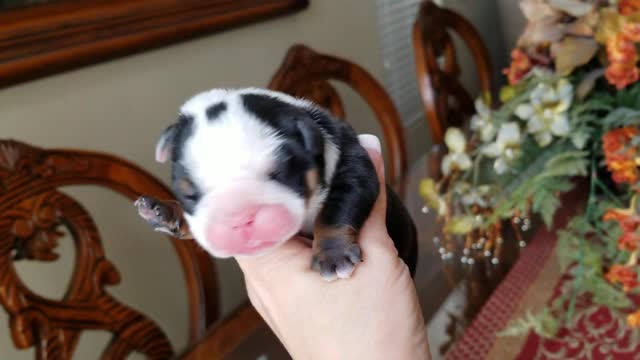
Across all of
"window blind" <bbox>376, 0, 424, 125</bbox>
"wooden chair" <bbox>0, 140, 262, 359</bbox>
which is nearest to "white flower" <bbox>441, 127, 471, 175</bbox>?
"wooden chair" <bbox>0, 140, 262, 359</bbox>

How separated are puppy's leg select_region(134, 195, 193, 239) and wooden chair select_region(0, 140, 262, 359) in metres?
0.27

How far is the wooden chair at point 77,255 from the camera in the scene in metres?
0.70

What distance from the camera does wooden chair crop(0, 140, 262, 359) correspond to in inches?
27.6

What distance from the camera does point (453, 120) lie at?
154 centimetres

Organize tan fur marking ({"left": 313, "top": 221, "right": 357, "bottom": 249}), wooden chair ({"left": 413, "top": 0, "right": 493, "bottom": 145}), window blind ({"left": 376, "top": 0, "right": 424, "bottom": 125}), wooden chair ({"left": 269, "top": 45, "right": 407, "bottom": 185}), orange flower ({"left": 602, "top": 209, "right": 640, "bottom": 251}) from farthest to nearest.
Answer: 1. window blind ({"left": 376, "top": 0, "right": 424, "bottom": 125})
2. wooden chair ({"left": 413, "top": 0, "right": 493, "bottom": 145})
3. wooden chair ({"left": 269, "top": 45, "right": 407, "bottom": 185})
4. orange flower ({"left": 602, "top": 209, "right": 640, "bottom": 251})
5. tan fur marking ({"left": 313, "top": 221, "right": 357, "bottom": 249})

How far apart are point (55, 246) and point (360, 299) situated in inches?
16.0

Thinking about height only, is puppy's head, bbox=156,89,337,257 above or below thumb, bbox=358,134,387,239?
above

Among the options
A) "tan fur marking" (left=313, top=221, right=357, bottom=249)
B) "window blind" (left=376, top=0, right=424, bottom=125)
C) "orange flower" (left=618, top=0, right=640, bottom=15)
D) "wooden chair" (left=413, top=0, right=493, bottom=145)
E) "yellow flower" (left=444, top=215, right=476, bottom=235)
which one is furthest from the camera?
"window blind" (left=376, top=0, right=424, bottom=125)

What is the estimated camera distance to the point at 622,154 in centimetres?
73

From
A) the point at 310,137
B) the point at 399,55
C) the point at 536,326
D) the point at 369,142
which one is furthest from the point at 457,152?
the point at 399,55

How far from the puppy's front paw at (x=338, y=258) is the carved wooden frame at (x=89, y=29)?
583 mm

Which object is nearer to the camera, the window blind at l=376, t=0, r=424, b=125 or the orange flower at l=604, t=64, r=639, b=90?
the orange flower at l=604, t=64, r=639, b=90

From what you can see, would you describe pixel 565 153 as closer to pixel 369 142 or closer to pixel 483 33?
pixel 369 142

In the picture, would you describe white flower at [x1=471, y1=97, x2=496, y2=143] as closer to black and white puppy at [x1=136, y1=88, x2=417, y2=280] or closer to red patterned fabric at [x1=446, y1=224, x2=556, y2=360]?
red patterned fabric at [x1=446, y1=224, x2=556, y2=360]
